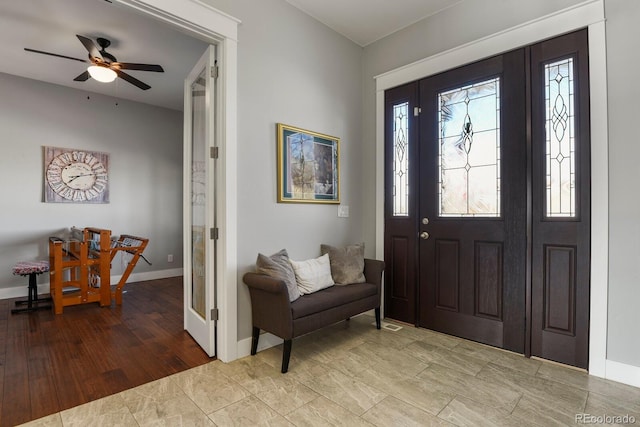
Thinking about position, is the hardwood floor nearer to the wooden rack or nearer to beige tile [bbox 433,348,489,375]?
the wooden rack

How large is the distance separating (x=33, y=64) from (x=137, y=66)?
1728 mm

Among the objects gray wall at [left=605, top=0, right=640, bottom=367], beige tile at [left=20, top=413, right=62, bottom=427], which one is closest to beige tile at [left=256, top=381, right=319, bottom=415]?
beige tile at [left=20, top=413, right=62, bottom=427]

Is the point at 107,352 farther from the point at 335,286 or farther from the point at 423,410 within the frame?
the point at 423,410

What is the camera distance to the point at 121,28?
306cm

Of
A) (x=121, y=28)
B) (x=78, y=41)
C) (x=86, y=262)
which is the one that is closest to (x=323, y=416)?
(x=86, y=262)

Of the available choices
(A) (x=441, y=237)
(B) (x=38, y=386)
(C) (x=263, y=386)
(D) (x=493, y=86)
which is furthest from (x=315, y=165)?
(B) (x=38, y=386)

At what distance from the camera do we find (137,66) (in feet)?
10.6

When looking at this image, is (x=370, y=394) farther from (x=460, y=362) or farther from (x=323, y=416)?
(x=460, y=362)

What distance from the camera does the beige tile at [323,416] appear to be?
1.65 m

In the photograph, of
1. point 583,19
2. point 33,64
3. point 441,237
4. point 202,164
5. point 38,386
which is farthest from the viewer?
point 33,64

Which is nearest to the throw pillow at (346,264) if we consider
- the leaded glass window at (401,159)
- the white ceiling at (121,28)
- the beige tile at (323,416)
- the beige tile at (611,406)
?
the leaded glass window at (401,159)

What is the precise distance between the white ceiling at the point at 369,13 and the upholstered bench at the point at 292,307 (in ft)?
8.27

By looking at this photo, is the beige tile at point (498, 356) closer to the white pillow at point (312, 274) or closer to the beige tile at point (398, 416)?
the beige tile at point (398, 416)

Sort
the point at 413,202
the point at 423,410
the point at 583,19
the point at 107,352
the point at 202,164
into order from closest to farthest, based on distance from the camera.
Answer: the point at 423,410 < the point at 583,19 < the point at 107,352 < the point at 202,164 < the point at 413,202
